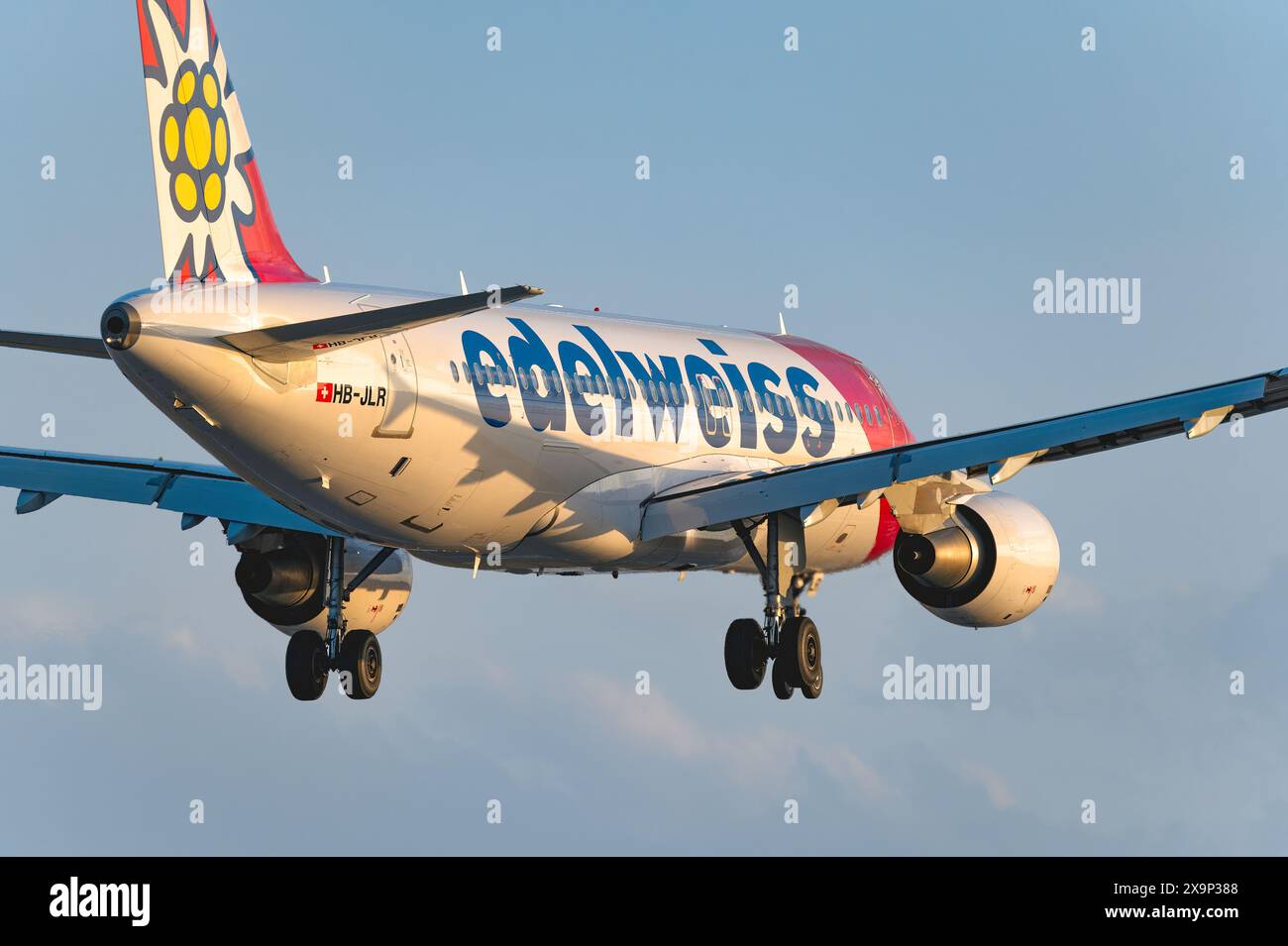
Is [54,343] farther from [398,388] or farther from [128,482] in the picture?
[128,482]

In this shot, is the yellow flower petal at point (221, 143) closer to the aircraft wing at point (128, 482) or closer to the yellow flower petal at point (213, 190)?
the yellow flower petal at point (213, 190)

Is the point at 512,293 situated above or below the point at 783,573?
above

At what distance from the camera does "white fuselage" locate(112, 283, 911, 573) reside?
2553 centimetres

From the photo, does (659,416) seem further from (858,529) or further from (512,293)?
(512,293)

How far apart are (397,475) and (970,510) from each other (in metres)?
9.70

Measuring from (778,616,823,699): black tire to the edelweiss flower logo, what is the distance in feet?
37.7

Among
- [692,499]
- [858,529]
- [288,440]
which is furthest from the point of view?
[858,529]

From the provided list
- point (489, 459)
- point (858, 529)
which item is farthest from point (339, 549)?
point (858, 529)

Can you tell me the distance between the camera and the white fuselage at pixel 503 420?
25531 millimetres

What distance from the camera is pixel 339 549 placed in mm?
33062

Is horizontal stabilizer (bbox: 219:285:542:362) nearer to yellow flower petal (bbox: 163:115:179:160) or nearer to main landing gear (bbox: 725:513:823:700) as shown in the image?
yellow flower petal (bbox: 163:115:179:160)

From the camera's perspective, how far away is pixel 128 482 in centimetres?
3281

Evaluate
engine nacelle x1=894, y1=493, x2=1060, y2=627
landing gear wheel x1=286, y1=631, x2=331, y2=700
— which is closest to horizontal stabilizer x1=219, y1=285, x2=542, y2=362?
landing gear wheel x1=286, y1=631, x2=331, y2=700

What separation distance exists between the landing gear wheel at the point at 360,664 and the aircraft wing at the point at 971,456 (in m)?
4.60
